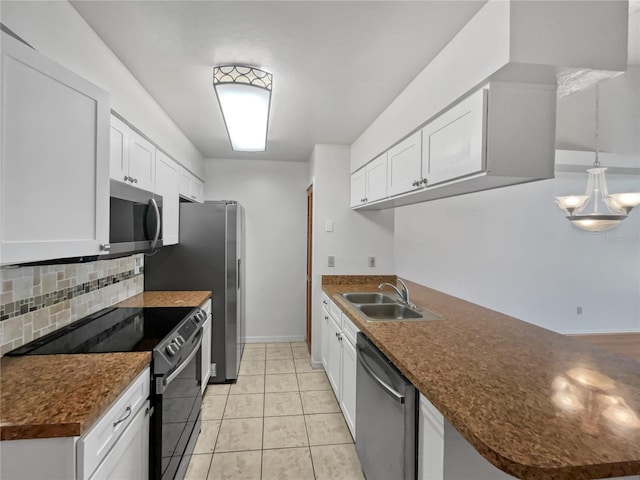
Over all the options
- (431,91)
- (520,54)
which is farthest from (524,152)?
(431,91)

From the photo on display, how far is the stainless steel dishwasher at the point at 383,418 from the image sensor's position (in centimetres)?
124

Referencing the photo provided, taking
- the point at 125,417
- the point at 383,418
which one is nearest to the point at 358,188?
the point at 383,418

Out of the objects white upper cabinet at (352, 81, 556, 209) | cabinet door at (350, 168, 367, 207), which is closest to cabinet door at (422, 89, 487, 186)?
white upper cabinet at (352, 81, 556, 209)

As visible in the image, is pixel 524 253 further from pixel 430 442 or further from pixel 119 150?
pixel 119 150

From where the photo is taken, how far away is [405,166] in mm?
2090

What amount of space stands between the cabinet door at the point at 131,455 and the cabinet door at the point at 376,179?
6.69 ft

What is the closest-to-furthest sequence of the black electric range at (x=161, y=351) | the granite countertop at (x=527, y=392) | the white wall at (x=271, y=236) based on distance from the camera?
the granite countertop at (x=527, y=392) < the black electric range at (x=161, y=351) < the white wall at (x=271, y=236)

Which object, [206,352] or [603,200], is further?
[603,200]

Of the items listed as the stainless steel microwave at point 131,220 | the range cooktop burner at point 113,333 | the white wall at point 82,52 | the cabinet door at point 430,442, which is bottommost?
the cabinet door at point 430,442

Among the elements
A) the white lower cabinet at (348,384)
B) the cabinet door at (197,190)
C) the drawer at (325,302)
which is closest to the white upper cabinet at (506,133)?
the white lower cabinet at (348,384)

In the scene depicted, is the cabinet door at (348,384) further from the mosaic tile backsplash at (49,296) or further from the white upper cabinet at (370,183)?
the mosaic tile backsplash at (49,296)

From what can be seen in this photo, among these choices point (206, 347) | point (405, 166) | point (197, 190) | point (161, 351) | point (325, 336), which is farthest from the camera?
point (197, 190)

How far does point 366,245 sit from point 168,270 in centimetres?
203

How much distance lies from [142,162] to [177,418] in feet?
5.32
